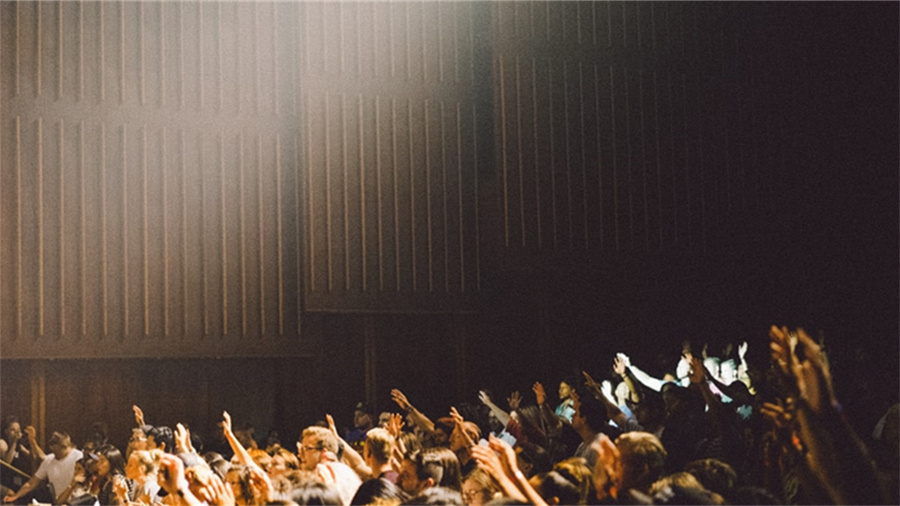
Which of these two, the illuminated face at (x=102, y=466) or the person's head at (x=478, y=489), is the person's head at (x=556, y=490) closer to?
the person's head at (x=478, y=489)

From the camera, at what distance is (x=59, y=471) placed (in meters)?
8.20

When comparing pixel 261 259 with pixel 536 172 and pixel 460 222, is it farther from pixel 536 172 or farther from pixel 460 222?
pixel 536 172

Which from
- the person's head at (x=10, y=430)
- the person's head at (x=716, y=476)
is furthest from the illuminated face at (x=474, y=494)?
the person's head at (x=10, y=430)

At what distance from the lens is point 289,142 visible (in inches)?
420

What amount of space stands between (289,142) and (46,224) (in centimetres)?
245

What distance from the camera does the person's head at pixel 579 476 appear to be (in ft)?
11.9

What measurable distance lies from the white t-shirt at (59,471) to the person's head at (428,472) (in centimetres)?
457

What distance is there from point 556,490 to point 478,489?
58 cm

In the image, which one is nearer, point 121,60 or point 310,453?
point 310,453

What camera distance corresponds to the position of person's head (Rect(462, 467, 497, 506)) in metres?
4.04

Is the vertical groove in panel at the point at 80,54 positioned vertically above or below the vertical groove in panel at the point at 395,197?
above

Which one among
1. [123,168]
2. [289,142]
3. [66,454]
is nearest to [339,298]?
[289,142]

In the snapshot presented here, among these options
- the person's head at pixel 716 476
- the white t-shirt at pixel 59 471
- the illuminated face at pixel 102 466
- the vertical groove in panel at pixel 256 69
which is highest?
the vertical groove in panel at pixel 256 69

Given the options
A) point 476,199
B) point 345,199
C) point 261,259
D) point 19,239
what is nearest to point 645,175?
point 476,199
